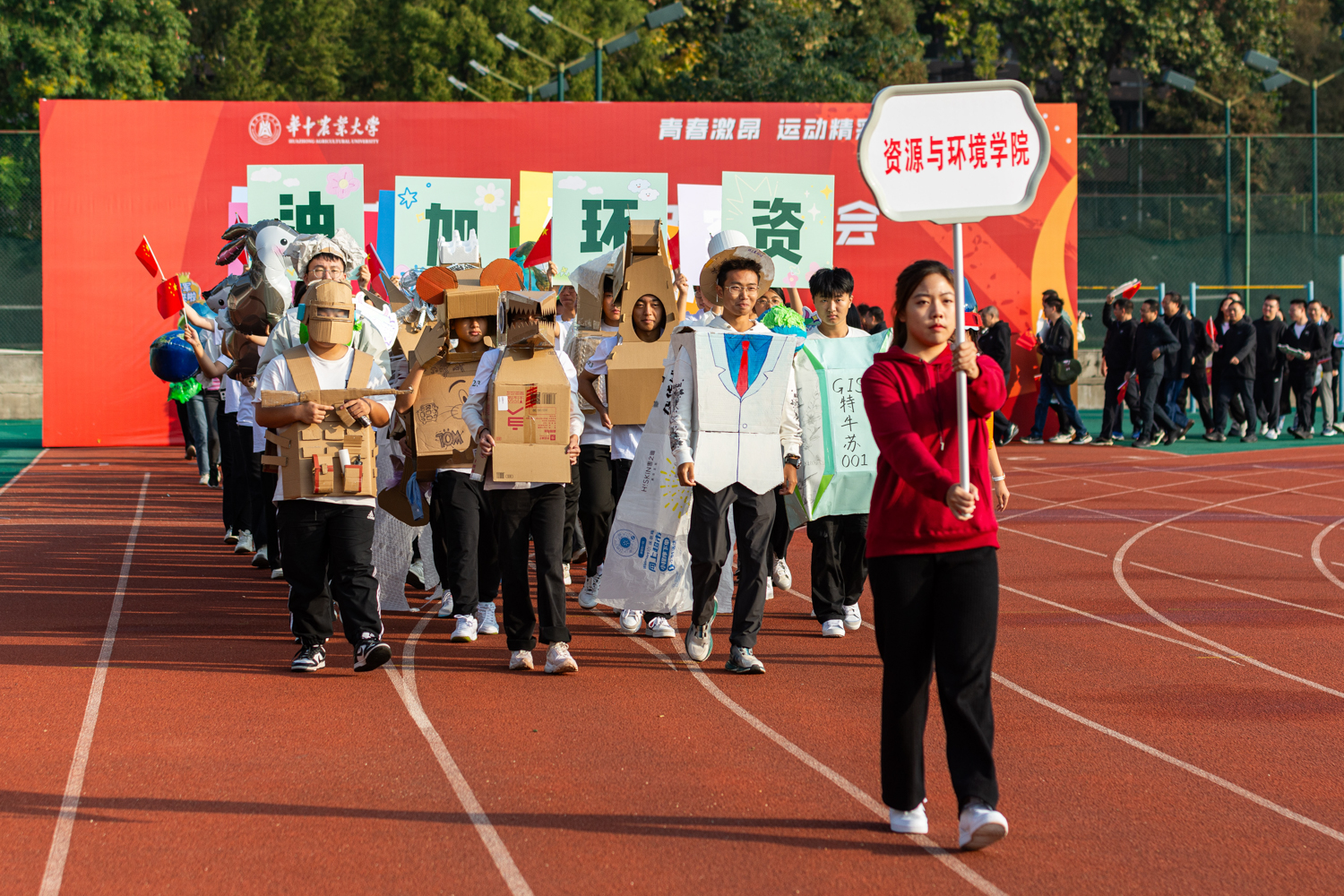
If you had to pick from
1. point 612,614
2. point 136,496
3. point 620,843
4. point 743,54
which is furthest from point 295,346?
point 743,54

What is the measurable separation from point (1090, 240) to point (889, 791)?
23.4 metres

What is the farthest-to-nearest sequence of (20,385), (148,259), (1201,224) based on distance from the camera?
(1201,224), (20,385), (148,259)

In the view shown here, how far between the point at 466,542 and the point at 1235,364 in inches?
601

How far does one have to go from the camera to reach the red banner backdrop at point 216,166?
20.1 metres

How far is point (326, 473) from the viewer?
685 centimetres

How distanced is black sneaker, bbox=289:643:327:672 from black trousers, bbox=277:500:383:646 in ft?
0.13

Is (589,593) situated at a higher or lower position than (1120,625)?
higher

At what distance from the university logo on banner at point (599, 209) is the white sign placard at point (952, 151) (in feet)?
41.5

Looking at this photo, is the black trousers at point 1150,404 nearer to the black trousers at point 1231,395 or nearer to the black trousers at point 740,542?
the black trousers at point 1231,395

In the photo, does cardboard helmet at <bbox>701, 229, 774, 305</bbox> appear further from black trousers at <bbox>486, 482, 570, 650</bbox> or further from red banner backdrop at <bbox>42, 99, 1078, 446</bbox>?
red banner backdrop at <bbox>42, 99, 1078, 446</bbox>

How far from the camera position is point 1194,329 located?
66.7 ft

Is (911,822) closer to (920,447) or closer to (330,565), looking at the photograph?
(920,447)

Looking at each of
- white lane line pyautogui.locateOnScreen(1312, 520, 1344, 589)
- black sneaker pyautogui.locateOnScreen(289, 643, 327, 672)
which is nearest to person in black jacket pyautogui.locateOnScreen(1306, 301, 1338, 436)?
white lane line pyautogui.locateOnScreen(1312, 520, 1344, 589)

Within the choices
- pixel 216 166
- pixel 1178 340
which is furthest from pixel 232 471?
Answer: pixel 1178 340
